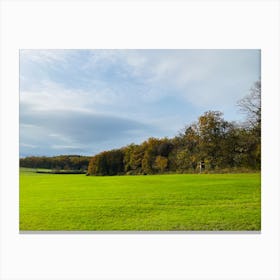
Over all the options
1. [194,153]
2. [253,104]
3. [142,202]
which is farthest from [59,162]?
[253,104]

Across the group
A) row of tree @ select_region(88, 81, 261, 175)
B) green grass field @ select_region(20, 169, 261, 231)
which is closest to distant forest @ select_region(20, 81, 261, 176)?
row of tree @ select_region(88, 81, 261, 175)

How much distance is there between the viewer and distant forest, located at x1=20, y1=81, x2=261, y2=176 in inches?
168

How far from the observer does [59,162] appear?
173 inches

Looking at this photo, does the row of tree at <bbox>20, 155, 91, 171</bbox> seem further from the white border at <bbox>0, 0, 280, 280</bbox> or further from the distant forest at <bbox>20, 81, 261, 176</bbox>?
the white border at <bbox>0, 0, 280, 280</bbox>

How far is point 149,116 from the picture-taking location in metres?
4.35

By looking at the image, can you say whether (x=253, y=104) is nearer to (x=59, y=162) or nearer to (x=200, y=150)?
(x=200, y=150)

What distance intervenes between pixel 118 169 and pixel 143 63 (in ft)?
5.03
